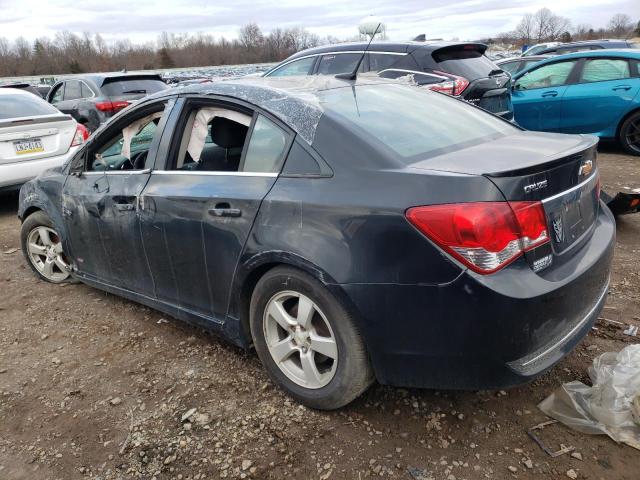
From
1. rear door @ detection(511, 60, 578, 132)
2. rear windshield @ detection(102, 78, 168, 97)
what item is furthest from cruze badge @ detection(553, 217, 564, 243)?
rear windshield @ detection(102, 78, 168, 97)

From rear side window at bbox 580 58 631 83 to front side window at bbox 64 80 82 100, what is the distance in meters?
9.26

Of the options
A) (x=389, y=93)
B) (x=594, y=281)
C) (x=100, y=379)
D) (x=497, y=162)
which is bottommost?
(x=100, y=379)

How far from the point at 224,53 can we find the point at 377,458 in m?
66.3

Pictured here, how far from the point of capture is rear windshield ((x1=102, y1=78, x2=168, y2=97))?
10320 millimetres

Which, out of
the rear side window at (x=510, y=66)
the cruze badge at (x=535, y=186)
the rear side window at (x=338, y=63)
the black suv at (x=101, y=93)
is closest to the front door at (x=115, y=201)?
the cruze badge at (x=535, y=186)

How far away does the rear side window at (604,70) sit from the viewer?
26.3 feet

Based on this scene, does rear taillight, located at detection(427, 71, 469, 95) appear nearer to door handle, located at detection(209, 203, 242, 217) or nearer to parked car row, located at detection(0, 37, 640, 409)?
parked car row, located at detection(0, 37, 640, 409)

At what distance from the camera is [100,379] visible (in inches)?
122

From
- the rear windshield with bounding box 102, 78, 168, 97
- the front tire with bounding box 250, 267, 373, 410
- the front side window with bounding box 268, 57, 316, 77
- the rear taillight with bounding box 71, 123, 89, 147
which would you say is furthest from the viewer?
the rear windshield with bounding box 102, 78, 168, 97

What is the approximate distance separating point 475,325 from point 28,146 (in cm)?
630

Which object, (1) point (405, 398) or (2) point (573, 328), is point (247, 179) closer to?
(1) point (405, 398)

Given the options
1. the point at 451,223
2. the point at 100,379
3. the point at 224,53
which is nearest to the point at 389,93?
the point at 451,223

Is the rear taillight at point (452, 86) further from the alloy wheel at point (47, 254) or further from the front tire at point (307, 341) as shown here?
the front tire at point (307, 341)

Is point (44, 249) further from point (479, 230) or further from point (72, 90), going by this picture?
point (72, 90)
